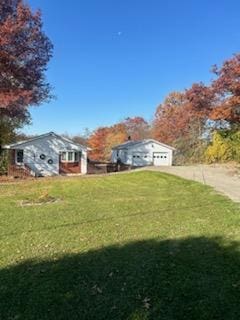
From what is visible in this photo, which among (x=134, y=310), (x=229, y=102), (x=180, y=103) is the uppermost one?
(x=180, y=103)

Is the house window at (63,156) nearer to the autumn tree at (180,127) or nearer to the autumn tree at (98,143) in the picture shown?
the autumn tree at (180,127)

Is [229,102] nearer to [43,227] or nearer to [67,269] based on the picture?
[43,227]

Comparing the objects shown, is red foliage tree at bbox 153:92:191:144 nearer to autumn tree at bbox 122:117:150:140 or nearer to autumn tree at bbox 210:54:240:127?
autumn tree at bbox 122:117:150:140

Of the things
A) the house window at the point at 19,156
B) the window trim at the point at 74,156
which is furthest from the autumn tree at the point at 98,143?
the house window at the point at 19,156

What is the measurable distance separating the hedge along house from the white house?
929 centimetres

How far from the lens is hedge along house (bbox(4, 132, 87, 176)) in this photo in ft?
112

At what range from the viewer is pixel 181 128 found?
5553cm

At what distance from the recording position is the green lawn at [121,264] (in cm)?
485

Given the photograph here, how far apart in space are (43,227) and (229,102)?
2240 centimetres

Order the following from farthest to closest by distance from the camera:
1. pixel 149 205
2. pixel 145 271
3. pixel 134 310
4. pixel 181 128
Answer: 1. pixel 181 128
2. pixel 149 205
3. pixel 145 271
4. pixel 134 310

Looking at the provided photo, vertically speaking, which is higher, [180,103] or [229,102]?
[180,103]

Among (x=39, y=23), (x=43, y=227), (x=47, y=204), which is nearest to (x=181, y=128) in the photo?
(x=39, y=23)

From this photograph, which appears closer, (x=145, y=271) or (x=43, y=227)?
(x=145, y=271)

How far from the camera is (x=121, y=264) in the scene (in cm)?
650
